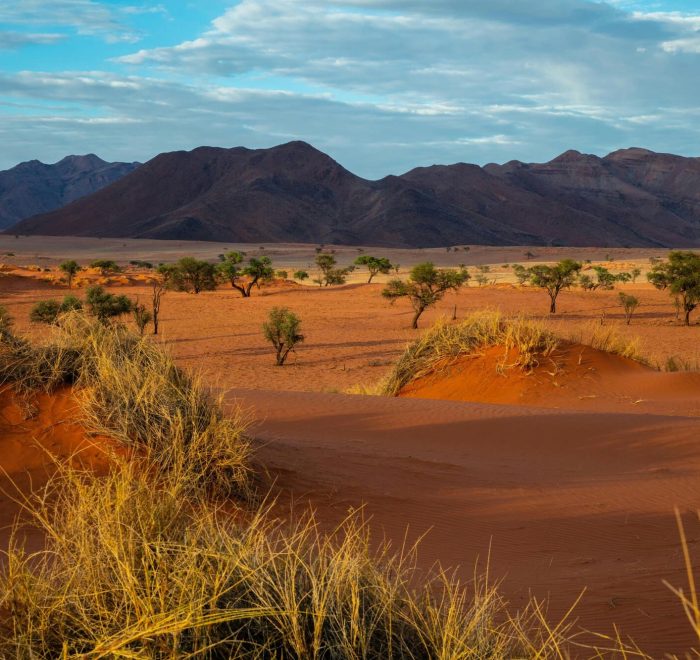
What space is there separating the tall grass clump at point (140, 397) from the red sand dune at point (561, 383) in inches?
404

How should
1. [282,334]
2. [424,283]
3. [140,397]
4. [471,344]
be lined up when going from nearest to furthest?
[140,397] → [471,344] → [282,334] → [424,283]

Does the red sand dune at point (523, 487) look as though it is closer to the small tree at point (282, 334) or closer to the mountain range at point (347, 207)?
the small tree at point (282, 334)

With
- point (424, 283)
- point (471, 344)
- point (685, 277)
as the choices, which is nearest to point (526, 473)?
point (471, 344)

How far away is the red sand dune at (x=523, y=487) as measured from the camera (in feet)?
20.2

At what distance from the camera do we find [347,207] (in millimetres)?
163000

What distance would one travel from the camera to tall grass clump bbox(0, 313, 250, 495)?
26.9 ft

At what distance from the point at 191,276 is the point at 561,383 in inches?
1504

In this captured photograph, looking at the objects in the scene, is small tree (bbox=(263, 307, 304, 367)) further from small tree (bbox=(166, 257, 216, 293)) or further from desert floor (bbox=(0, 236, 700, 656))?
small tree (bbox=(166, 257, 216, 293))

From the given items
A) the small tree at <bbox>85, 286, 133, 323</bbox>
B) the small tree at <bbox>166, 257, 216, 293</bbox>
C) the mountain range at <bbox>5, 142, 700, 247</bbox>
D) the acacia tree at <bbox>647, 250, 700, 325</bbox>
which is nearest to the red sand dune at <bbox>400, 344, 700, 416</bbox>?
the small tree at <bbox>85, 286, 133, 323</bbox>

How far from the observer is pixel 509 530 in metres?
7.86

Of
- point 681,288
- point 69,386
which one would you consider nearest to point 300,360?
point 681,288

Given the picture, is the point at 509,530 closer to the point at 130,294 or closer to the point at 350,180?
the point at 130,294

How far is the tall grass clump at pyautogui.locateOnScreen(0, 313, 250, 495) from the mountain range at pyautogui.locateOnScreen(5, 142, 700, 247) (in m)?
131

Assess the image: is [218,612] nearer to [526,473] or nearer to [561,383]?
[526,473]
